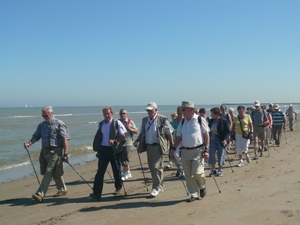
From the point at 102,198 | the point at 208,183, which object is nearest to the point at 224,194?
the point at 208,183

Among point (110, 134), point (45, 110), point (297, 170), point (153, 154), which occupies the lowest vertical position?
point (297, 170)

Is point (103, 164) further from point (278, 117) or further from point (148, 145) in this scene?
point (278, 117)

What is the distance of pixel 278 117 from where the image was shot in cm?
1358

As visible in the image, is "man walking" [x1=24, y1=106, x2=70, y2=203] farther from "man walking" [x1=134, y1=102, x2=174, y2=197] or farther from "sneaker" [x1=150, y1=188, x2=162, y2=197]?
"sneaker" [x1=150, y1=188, x2=162, y2=197]

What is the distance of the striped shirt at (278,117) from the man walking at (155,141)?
8562 millimetres

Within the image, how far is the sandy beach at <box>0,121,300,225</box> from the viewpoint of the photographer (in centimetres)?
500

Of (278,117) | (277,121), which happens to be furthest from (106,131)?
(278,117)

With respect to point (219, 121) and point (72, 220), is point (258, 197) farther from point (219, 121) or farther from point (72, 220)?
point (72, 220)

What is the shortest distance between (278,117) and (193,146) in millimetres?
9124

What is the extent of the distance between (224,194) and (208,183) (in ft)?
3.77

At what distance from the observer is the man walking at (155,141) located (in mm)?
6379

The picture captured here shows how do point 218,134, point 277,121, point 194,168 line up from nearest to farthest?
point 194,168 → point 218,134 → point 277,121

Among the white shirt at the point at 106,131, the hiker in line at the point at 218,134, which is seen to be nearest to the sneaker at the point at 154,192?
the white shirt at the point at 106,131

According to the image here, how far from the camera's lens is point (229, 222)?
15.4ft
